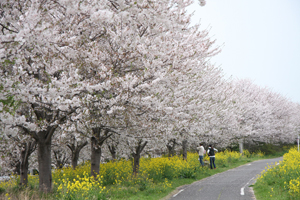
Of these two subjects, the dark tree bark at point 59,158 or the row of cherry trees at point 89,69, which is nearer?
the row of cherry trees at point 89,69

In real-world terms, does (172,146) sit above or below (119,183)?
above

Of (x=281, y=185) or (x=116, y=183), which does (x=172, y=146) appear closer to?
(x=116, y=183)

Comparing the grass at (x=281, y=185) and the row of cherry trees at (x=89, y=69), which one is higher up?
the row of cherry trees at (x=89, y=69)

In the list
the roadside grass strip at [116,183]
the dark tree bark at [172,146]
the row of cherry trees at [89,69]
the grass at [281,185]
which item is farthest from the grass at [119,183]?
the grass at [281,185]

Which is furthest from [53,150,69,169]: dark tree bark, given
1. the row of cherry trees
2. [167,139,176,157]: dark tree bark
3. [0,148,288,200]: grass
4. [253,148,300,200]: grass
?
[253,148,300,200]: grass

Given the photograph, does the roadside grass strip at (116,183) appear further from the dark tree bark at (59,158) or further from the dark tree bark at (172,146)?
the dark tree bark at (59,158)

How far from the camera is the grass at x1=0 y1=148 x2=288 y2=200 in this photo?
7559mm

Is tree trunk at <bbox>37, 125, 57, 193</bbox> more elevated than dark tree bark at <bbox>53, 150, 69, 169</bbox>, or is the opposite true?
tree trunk at <bbox>37, 125, 57, 193</bbox>

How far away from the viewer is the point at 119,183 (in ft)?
38.3

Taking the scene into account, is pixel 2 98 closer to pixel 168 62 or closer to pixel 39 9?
pixel 39 9

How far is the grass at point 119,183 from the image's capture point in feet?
24.8

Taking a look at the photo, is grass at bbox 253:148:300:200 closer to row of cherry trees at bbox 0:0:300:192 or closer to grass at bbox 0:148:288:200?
grass at bbox 0:148:288:200

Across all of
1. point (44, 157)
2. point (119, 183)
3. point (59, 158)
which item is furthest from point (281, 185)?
point (59, 158)

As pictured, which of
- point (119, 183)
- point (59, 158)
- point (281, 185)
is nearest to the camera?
point (281, 185)
